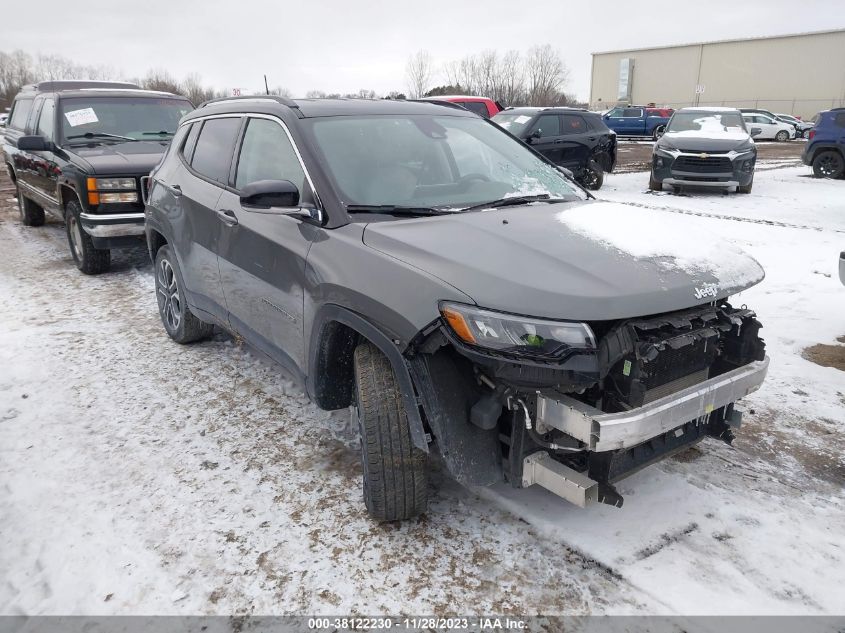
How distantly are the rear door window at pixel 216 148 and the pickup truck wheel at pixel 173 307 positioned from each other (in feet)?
2.61

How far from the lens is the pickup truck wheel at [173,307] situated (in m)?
4.87

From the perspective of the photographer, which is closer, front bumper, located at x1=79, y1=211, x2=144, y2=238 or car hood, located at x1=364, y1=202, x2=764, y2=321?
car hood, located at x1=364, y1=202, x2=764, y2=321

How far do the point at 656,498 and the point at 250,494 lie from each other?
6.52ft

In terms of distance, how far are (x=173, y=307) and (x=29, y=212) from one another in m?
6.75

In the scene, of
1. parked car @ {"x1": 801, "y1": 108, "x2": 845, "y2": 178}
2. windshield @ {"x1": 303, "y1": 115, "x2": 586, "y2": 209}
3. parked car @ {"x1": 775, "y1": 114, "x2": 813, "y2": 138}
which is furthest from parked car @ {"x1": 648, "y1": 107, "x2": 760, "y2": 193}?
parked car @ {"x1": 775, "y1": 114, "x2": 813, "y2": 138}

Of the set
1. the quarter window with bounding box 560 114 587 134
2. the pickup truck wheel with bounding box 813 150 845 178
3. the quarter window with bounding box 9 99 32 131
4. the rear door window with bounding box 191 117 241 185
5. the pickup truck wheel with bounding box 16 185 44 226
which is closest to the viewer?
the rear door window with bounding box 191 117 241 185

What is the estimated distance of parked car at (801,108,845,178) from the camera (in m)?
14.9

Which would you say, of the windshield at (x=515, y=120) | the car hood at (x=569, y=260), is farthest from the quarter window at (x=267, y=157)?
the windshield at (x=515, y=120)

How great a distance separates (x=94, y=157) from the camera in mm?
7039

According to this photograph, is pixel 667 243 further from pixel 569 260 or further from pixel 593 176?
pixel 593 176

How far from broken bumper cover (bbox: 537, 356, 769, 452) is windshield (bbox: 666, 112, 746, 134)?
485 inches

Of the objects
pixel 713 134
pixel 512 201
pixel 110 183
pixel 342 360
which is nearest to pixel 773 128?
pixel 713 134

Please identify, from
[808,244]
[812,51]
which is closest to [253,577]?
[808,244]

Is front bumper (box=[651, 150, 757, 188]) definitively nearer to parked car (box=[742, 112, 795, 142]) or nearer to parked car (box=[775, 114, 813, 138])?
parked car (box=[742, 112, 795, 142])
